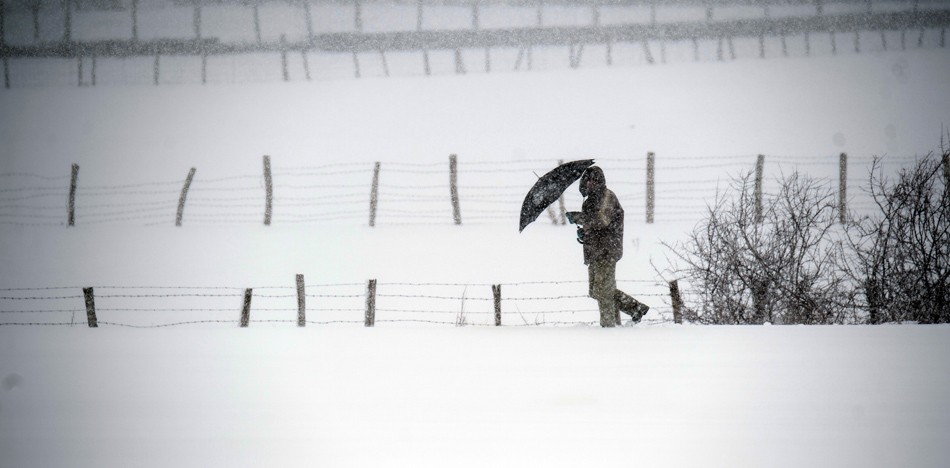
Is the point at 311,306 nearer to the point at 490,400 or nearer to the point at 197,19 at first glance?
the point at 490,400

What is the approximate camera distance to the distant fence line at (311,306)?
748 cm

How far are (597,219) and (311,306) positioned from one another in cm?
453

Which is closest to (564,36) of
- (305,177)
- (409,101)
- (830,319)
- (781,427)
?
(409,101)

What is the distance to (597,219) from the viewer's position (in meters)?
6.10

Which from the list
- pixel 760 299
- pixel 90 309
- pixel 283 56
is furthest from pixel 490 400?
pixel 283 56

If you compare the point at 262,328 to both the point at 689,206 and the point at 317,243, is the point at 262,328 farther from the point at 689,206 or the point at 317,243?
the point at 689,206

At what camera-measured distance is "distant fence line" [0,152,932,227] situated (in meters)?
13.0

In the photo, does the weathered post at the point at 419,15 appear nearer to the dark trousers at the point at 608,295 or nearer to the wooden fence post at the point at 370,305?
the wooden fence post at the point at 370,305

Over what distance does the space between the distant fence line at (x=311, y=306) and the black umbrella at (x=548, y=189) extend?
1.21 metres

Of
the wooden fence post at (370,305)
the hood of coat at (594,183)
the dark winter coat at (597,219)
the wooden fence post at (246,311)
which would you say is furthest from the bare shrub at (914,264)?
the wooden fence post at (246,311)

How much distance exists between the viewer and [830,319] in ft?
23.2

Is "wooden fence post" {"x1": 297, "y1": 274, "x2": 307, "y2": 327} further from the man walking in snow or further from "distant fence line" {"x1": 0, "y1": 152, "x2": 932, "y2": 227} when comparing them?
"distant fence line" {"x1": 0, "y1": 152, "x2": 932, "y2": 227}

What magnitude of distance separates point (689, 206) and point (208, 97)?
1848 cm

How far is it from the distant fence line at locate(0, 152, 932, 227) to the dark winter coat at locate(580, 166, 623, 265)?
6097 millimetres
